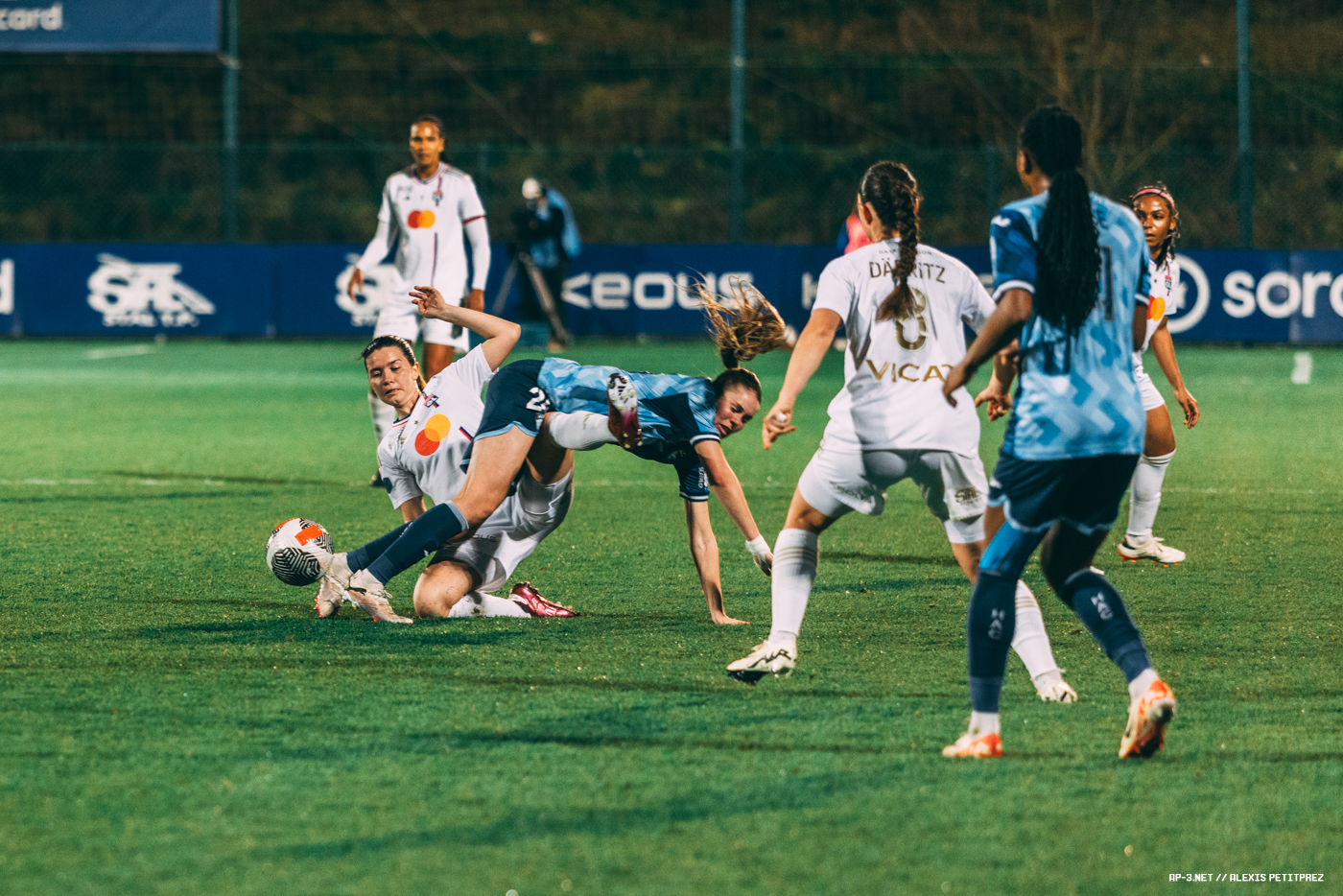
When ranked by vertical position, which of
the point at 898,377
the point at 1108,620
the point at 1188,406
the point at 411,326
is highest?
the point at 898,377

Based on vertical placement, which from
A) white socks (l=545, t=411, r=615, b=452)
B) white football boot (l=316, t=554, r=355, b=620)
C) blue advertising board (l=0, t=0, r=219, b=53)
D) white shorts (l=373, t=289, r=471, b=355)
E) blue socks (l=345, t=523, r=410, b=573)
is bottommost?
white football boot (l=316, t=554, r=355, b=620)

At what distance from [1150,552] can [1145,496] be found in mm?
275

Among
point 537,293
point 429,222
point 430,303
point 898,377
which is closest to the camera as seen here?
point 898,377

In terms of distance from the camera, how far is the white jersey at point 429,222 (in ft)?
33.8

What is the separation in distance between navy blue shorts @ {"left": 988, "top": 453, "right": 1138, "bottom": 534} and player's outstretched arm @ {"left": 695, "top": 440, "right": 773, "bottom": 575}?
1584 millimetres

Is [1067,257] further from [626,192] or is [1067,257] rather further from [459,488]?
[626,192]

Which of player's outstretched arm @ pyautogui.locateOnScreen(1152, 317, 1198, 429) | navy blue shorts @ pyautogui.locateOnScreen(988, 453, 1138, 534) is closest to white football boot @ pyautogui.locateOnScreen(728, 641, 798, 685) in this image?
navy blue shorts @ pyautogui.locateOnScreen(988, 453, 1138, 534)

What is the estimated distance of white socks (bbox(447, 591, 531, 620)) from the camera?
645 cm

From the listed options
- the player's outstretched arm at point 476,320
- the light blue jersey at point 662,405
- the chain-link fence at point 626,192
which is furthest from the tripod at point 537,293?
the light blue jersey at point 662,405

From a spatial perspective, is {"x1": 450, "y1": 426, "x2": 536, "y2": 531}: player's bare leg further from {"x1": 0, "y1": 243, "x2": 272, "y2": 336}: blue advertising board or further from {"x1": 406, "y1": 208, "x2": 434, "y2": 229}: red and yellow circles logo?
{"x1": 0, "y1": 243, "x2": 272, "y2": 336}: blue advertising board

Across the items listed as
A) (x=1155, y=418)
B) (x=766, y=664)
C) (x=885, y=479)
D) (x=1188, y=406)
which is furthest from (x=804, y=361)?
(x=1155, y=418)

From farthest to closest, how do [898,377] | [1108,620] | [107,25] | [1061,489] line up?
[107,25], [898,377], [1108,620], [1061,489]

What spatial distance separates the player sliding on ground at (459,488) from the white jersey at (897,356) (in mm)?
1663

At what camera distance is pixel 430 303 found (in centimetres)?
641
